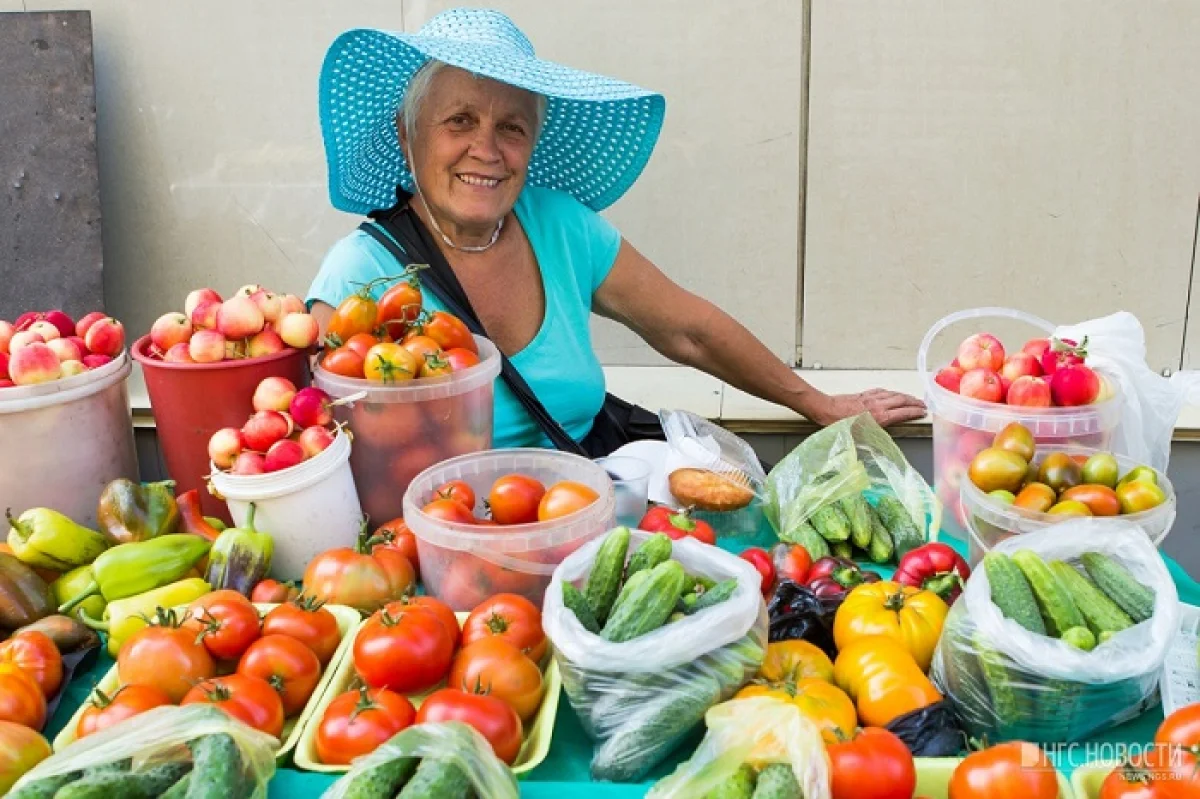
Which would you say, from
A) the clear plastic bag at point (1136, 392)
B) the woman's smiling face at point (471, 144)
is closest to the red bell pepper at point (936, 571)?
the clear plastic bag at point (1136, 392)

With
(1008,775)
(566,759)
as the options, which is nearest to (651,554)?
(566,759)

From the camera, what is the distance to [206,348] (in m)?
1.94

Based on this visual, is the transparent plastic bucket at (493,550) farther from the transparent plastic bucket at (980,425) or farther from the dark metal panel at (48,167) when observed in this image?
the dark metal panel at (48,167)

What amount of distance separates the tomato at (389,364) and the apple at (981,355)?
1167 mm

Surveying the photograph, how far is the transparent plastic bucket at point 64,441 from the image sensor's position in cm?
194

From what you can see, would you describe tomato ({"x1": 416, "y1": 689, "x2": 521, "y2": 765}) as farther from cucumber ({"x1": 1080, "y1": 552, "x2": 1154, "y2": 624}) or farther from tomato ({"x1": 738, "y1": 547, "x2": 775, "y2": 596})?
cucumber ({"x1": 1080, "y1": 552, "x2": 1154, "y2": 624})

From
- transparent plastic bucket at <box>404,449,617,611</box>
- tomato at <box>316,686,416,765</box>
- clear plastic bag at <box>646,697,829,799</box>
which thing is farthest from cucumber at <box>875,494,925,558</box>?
tomato at <box>316,686,416,765</box>

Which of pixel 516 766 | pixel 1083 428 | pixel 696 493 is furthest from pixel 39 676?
pixel 1083 428

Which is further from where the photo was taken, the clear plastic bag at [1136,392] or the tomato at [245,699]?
the clear plastic bag at [1136,392]

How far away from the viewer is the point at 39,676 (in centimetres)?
154

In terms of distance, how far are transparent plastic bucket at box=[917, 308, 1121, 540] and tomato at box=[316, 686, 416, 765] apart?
3.84 ft

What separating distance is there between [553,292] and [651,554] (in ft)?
4.42

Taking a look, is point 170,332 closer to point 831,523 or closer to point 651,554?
point 651,554

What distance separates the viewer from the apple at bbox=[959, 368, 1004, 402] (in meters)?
2.06
